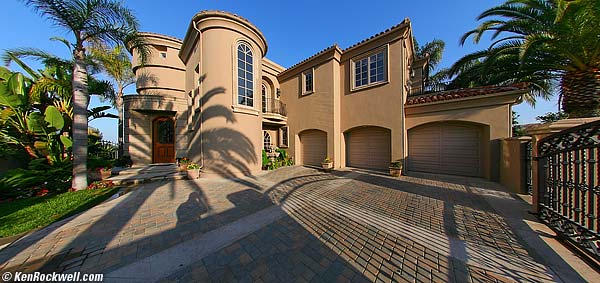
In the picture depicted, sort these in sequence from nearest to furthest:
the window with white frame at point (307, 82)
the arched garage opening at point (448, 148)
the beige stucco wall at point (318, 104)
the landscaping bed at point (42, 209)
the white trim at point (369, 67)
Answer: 1. the landscaping bed at point (42, 209)
2. the arched garage opening at point (448, 148)
3. the white trim at point (369, 67)
4. the beige stucco wall at point (318, 104)
5. the window with white frame at point (307, 82)

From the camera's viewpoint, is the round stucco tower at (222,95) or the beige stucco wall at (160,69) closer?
the round stucco tower at (222,95)

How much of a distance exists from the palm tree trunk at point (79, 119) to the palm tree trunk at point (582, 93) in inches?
654

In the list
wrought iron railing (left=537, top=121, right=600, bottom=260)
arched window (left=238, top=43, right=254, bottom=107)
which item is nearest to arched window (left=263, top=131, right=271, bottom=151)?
arched window (left=238, top=43, right=254, bottom=107)

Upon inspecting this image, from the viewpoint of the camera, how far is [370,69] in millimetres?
9703

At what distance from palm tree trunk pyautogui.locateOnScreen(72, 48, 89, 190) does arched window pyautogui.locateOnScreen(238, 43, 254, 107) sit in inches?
204

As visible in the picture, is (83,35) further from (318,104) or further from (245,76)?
(318,104)

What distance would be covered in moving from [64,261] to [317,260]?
378 centimetres

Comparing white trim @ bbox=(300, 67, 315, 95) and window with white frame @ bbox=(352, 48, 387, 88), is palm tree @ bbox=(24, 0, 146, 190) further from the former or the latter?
window with white frame @ bbox=(352, 48, 387, 88)

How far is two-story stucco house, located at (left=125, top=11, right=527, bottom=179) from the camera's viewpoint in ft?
26.0

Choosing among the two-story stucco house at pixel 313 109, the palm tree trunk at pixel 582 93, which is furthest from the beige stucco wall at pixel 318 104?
the palm tree trunk at pixel 582 93

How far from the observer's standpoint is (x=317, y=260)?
2.62 meters

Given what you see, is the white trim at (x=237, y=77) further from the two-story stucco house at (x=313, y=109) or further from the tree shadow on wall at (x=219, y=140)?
the tree shadow on wall at (x=219, y=140)

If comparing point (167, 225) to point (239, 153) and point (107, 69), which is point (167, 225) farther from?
point (107, 69)

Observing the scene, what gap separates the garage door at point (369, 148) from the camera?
380 inches
